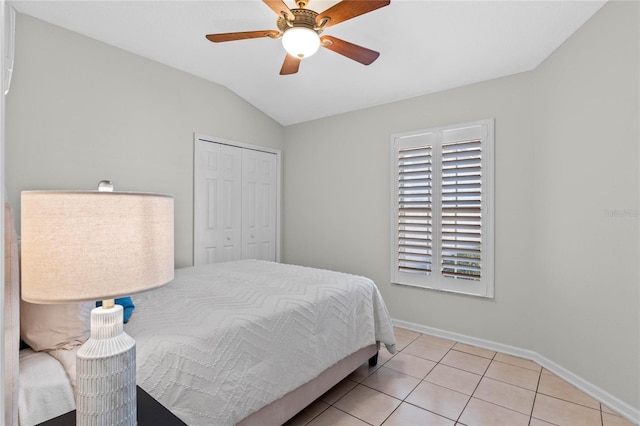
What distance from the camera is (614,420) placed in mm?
1994

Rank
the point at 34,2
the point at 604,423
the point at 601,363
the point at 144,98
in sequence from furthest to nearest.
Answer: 1. the point at 144,98
2. the point at 34,2
3. the point at 601,363
4. the point at 604,423

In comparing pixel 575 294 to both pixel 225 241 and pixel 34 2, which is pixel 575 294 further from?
pixel 34 2

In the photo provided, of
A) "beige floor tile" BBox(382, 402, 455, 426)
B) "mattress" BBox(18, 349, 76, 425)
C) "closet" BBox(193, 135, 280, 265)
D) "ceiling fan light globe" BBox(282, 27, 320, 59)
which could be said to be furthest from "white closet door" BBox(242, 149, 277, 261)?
"mattress" BBox(18, 349, 76, 425)

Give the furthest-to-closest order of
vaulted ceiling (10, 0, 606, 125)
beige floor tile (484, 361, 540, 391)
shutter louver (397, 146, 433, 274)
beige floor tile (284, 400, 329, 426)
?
1. shutter louver (397, 146, 433, 274)
2. beige floor tile (484, 361, 540, 391)
3. vaulted ceiling (10, 0, 606, 125)
4. beige floor tile (284, 400, 329, 426)

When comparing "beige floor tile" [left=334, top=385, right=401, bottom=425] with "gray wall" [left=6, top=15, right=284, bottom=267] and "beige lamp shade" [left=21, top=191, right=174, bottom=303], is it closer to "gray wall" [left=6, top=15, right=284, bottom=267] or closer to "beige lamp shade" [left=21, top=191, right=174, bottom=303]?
"beige lamp shade" [left=21, top=191, right=174, bottom=303]

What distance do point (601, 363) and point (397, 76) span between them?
2767 mm

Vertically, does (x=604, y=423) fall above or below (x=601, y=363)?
below

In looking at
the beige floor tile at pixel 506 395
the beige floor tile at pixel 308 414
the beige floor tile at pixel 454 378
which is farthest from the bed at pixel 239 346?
the beige floor tile at pixel 506 395

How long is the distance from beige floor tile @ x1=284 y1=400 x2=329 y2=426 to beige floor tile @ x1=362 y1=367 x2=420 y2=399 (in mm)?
416

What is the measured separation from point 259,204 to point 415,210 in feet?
6.53

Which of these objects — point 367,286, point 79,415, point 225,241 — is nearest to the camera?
point 79,415

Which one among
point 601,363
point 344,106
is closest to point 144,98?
point 344,106

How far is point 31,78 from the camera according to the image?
2.46 metres

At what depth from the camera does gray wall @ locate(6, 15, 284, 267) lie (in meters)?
2.44
